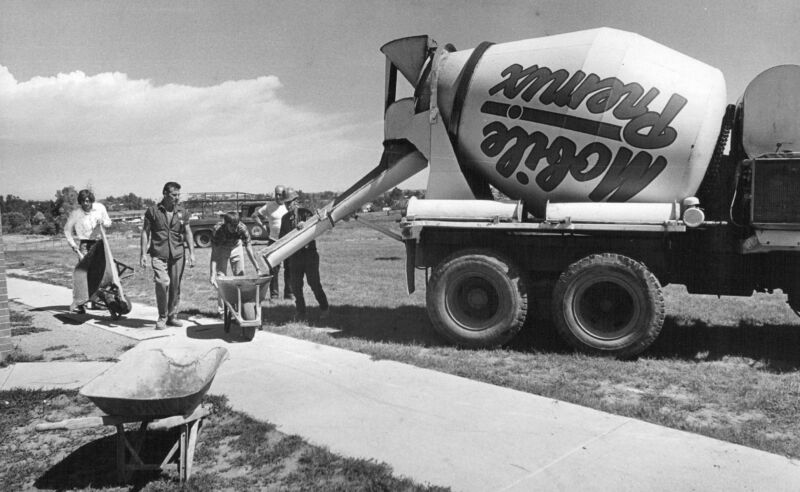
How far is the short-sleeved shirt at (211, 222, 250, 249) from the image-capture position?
27.7 feet

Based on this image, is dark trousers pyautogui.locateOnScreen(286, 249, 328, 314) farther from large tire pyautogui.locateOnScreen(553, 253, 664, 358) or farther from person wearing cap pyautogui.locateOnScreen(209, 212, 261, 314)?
large tire pyautogui.locateOnScreen(553, 253, 664, 358)

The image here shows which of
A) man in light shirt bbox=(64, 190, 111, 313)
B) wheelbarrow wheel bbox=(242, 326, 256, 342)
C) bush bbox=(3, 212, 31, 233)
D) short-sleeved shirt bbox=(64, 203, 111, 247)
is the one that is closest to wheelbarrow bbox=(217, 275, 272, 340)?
wheelbarrow wheel bbox=(242, 326, 256, 342)

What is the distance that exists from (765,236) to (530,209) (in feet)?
8.36

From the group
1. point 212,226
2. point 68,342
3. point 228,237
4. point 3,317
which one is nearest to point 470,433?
point 228,237

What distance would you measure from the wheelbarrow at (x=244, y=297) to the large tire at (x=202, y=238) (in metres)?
19.2

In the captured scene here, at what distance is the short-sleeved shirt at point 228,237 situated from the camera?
845 cm

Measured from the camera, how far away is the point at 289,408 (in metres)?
5.15

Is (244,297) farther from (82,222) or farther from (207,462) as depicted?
(82,222)

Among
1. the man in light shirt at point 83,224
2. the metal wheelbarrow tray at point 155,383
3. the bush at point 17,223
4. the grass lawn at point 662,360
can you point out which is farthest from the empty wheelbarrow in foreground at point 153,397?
the bush at point 17,223

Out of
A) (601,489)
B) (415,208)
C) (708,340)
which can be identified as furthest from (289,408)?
(708,340)

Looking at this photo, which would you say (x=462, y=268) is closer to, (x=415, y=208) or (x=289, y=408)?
(x=415, y=208)

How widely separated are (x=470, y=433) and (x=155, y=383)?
2.33 meters

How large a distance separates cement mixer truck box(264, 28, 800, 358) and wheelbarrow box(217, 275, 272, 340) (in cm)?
194

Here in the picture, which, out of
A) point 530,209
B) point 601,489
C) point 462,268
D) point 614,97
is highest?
point 614,97
